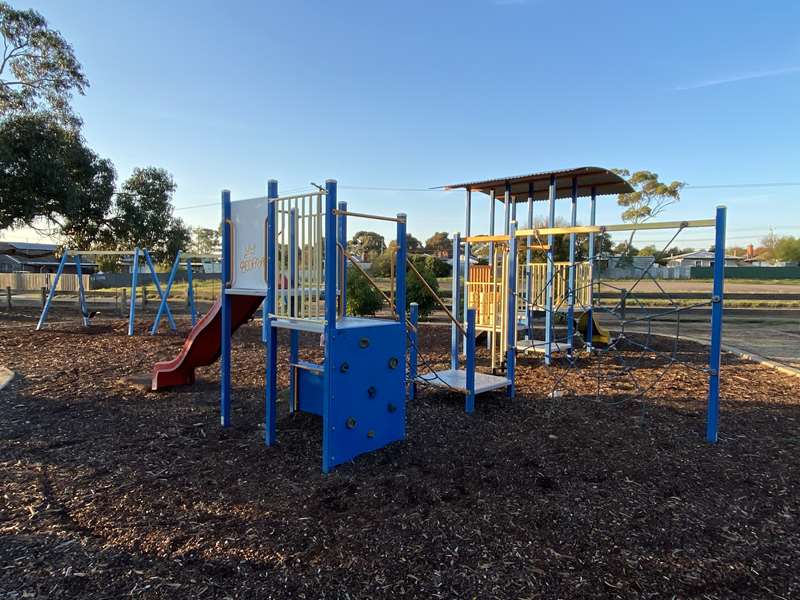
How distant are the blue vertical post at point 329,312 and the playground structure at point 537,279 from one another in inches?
86.1

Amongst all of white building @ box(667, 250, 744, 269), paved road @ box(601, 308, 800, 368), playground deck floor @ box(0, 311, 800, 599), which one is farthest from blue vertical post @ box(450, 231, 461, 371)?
paved road @ box(601, 308, 800, 368)

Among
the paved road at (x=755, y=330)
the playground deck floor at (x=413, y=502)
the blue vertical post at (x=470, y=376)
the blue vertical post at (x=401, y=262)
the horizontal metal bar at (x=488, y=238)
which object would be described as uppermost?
the horizontal metal bar at (x=488, y=238)

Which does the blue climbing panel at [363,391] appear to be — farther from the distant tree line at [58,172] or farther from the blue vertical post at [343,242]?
the distant tree line at [58,172]

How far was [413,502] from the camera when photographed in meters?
3.43

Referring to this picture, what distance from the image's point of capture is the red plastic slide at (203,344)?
5.24m

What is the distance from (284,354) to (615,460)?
642 centimetres

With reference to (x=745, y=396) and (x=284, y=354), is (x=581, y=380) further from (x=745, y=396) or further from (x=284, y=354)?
(x=284, y=354)

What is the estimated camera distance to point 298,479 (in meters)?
3.82

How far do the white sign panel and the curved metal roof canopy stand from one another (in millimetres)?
5985

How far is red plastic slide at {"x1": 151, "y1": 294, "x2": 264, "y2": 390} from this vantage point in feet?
17.2

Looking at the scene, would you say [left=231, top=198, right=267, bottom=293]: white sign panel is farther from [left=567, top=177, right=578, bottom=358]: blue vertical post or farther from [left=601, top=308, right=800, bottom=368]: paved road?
[left=601, top=308, right=800, bottom=368]: paved road

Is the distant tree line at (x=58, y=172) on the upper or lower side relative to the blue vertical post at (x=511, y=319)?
upper

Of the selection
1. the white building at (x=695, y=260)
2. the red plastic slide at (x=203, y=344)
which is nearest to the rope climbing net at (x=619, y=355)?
the white building at (x=695, y=260)

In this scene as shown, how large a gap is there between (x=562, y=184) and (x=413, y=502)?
8.39m
